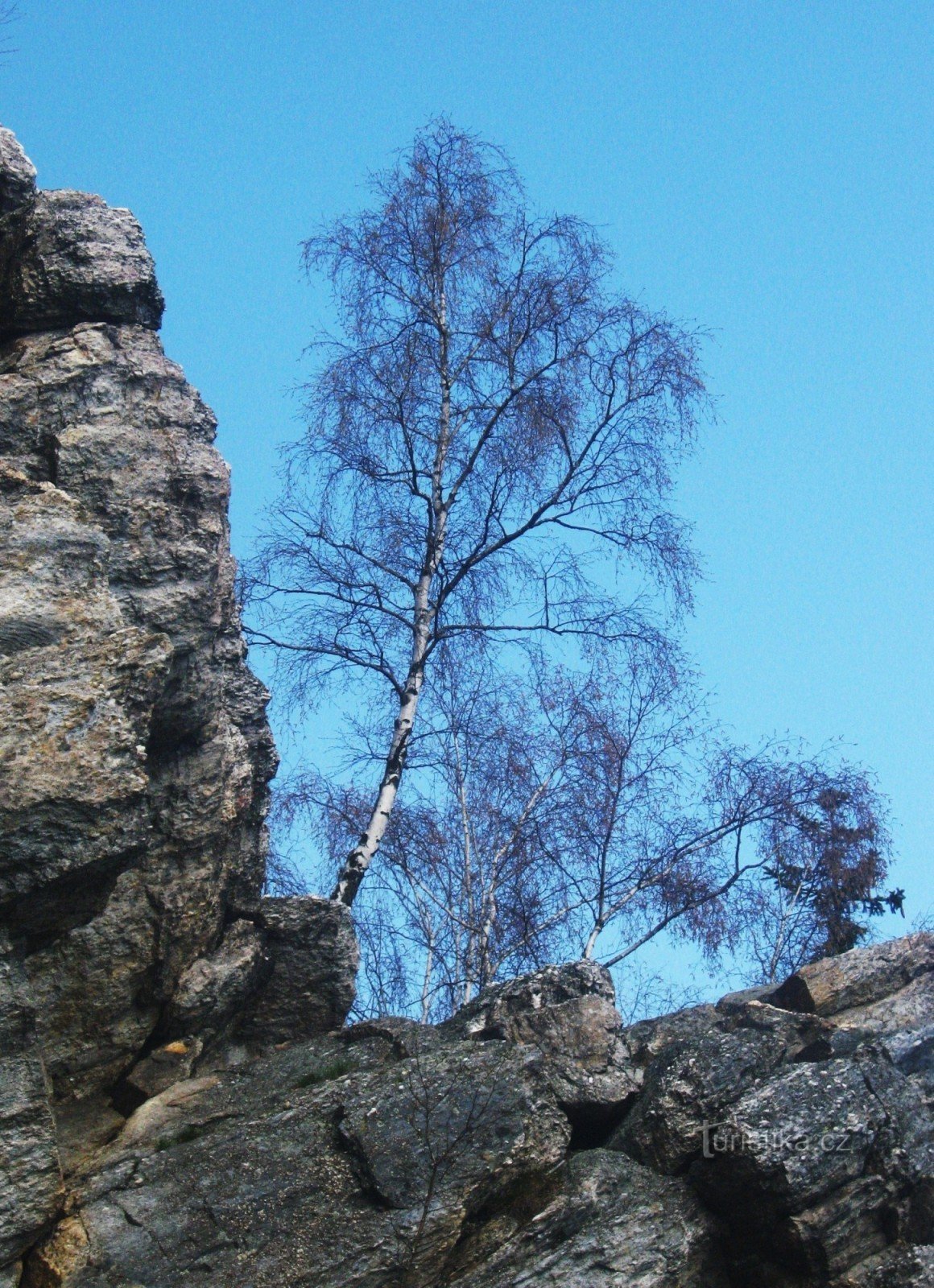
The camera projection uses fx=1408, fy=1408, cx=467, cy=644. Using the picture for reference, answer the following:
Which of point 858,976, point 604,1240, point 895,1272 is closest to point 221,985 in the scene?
point 604,1240

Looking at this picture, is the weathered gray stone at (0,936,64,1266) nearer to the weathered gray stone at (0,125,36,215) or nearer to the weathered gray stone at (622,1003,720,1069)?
the weathered gray stone at (622,1003,720,1069)

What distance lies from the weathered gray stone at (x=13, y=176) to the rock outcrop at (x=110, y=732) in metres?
0.01

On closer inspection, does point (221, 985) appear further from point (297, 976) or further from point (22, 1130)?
point (22, 1130)

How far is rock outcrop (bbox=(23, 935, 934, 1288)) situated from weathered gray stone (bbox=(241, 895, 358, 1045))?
0.37 meters

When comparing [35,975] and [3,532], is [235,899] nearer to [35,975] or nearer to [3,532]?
[35,975]

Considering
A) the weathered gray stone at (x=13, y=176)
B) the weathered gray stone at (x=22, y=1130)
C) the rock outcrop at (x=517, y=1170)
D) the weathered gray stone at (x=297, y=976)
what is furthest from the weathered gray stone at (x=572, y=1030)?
the weathered gray stone at (x=13, y=176)

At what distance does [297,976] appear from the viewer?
10258mm

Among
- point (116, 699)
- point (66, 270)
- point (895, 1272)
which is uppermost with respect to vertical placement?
point (66, 270)

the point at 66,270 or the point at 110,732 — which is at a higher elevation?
the point at 66,270

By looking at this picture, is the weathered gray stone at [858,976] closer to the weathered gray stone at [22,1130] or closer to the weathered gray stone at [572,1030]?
the weathered gray stone at [572,1030]

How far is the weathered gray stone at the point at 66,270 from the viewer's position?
10633mm

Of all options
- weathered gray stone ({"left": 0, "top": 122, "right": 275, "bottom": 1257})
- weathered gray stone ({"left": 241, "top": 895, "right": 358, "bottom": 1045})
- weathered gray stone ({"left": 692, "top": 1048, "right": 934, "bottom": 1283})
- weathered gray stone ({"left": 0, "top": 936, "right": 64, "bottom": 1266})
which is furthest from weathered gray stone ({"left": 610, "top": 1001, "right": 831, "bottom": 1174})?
weathered gray stone ({"left": 0, "top": 936, "right": 64, "bottom": 1266})

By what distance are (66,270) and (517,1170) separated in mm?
7178

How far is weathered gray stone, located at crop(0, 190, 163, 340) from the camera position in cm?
1063
